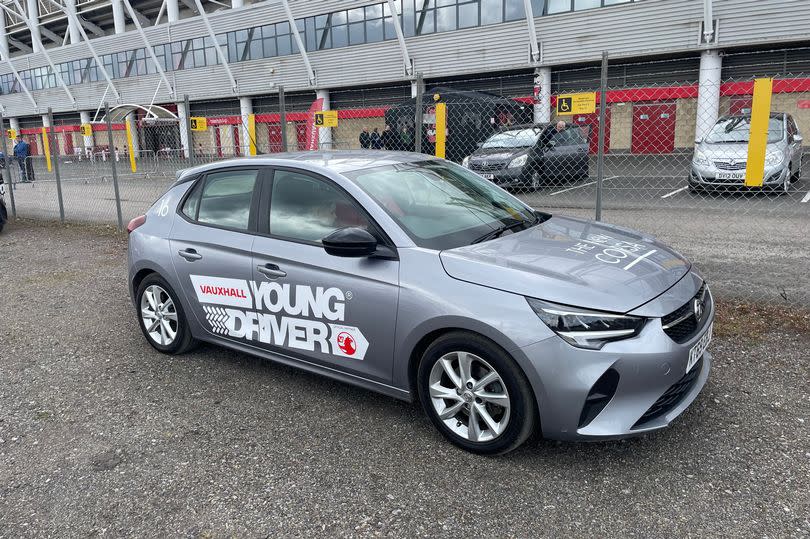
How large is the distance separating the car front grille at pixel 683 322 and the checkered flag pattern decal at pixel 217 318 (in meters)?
2.83

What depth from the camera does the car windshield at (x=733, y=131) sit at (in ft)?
34.2

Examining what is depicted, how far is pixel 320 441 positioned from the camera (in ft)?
11.6

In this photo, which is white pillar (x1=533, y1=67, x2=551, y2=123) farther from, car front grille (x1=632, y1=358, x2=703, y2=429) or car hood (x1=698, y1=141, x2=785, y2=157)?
car front grille (x1=632, y1=358, x2=703, y2=429)

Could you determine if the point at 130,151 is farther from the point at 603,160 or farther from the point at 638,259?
the point at 638,259

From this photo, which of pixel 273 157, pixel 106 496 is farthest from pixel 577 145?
pixel 106 496

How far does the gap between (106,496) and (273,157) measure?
7.66ft

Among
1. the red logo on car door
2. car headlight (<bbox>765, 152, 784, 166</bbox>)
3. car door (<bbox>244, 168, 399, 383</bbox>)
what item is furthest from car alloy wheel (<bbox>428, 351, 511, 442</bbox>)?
car headlight (<bbox>765, 152, 784, 166</bbox>)

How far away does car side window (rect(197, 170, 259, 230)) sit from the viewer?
4246 millimetres

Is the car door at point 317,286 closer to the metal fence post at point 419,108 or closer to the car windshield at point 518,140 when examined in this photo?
the metal fence post at point 419,108

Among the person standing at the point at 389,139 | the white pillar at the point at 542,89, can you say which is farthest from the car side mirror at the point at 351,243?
the person standing at the point at 389,139

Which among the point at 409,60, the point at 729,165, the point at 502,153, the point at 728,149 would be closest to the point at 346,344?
the point at 502,153

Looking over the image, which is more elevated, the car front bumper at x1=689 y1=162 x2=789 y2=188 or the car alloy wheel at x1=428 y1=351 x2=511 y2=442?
the car front bumper at x1=689 y1=162 x2=789 y2=188

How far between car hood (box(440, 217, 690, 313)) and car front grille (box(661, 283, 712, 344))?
0.13 m

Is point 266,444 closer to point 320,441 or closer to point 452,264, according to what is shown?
point 320,441
